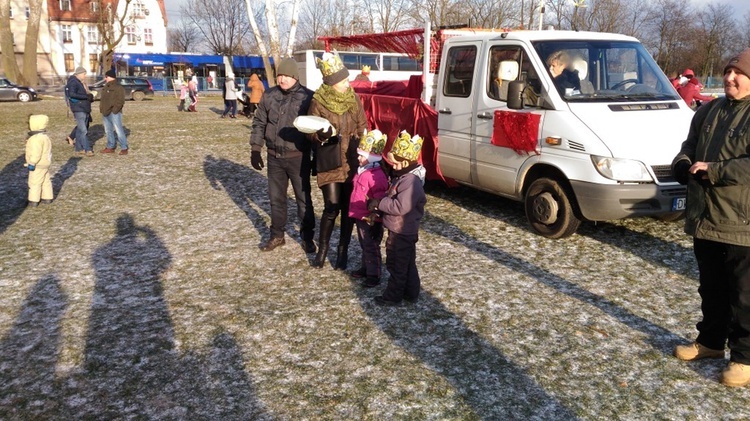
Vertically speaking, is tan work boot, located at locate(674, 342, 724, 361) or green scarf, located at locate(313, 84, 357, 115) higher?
green scarf, located at locate(313, 84, 357, 115)

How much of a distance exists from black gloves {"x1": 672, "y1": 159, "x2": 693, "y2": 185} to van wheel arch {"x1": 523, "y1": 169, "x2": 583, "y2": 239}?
8.61 feet

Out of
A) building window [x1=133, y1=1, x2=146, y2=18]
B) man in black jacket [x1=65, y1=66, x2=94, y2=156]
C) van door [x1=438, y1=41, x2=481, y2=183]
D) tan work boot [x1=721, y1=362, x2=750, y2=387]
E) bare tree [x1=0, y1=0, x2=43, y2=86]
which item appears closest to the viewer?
tan work boot [x1=721, y1=362, x2=750, y2=387]

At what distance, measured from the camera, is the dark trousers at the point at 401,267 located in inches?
192

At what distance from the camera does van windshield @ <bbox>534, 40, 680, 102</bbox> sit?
6.80 m

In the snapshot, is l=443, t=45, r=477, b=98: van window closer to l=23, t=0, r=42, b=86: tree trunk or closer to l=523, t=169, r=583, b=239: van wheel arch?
l=523, t=169, r=583, b=239: van wheel arch

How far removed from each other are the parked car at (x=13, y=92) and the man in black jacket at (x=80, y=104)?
24.3 metres

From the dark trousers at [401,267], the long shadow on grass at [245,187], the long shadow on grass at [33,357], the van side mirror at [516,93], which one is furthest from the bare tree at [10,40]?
the dark trousers at [401,267]

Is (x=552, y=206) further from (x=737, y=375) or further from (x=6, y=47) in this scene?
(x=6, y=47)

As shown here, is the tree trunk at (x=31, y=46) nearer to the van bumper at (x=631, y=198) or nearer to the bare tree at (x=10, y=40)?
the bare tree at (x=10, y=40)

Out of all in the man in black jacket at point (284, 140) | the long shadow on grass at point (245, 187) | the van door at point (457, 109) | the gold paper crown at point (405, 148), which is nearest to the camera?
the gold paper crown at point (405, 148)

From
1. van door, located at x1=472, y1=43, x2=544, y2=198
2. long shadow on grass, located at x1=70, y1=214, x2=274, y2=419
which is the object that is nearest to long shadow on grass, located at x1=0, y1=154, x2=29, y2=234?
long shadow on grass, located at x1=70, y1=214, x2=274, y2=419

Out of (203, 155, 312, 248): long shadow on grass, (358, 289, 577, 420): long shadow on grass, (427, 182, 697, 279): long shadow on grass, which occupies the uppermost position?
(203, 155, 312, 248): long shadow on grass

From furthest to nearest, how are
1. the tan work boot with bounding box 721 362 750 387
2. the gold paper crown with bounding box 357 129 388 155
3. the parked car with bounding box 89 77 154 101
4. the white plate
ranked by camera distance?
1. the parked car with bounding box 89 77 154 101
2. the white plate
3. the gold paper crown with bounding box 357 129 388 155
4. the tan work boot with bounding box 721 362 750 387

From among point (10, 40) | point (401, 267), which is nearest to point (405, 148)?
point (401, 267)
